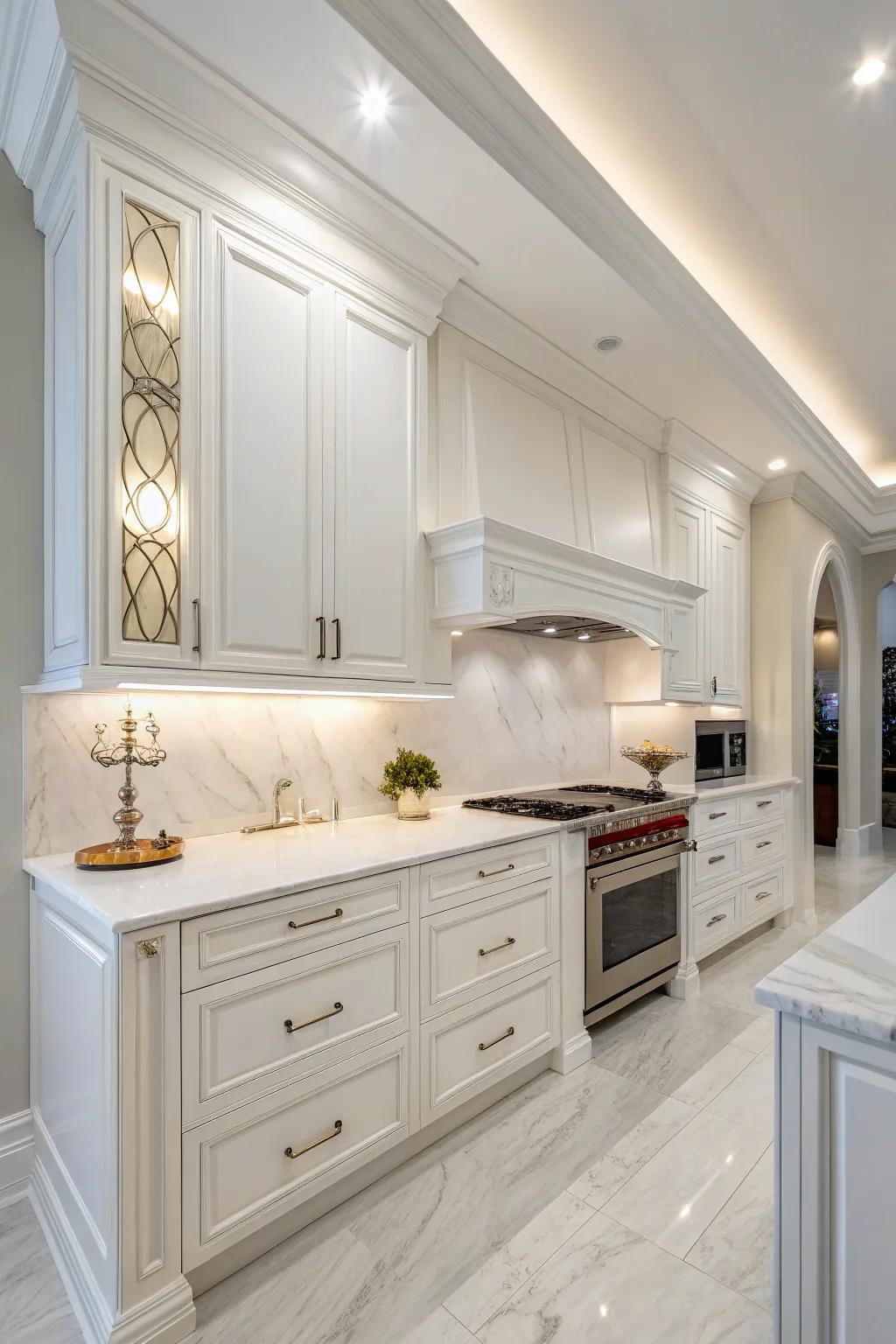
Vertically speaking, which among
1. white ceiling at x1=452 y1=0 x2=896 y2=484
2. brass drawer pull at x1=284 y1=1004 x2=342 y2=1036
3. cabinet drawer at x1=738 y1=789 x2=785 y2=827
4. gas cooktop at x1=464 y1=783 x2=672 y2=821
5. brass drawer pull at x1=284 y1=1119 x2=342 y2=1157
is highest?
white ceiling at x1=452 y1=0 x2=896 y2=484

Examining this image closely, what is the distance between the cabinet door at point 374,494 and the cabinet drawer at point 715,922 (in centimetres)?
211

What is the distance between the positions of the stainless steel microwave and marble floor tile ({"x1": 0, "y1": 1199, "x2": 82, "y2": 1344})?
3415 millimetres

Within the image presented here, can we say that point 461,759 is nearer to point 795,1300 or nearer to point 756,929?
point 795,1300

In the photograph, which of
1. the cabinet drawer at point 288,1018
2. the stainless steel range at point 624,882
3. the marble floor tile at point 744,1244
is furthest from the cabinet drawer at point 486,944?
the marble floor tile at point 744,1244

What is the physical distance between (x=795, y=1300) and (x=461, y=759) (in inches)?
84.9

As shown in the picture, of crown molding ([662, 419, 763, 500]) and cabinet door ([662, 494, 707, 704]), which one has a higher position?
crown molding ([662, 419, 763, 500])

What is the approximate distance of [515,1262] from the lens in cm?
173

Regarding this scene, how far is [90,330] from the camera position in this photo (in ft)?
5.57

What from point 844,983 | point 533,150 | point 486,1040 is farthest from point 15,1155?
point 533,150

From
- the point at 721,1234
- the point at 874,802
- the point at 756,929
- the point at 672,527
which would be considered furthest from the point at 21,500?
the point at 874,802

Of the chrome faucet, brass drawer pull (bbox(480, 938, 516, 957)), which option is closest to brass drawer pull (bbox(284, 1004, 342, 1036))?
brass drawer pull (bbox(480, 938, 516, 957))

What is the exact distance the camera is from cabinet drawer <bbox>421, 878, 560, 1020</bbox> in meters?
2.10

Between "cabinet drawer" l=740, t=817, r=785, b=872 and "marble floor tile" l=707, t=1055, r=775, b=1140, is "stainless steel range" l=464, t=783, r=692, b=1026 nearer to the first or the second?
"marble floor tile" l=707, t=1055, r=775, b=1140

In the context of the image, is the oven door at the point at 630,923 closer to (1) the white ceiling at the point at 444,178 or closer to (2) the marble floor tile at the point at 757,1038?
(2) the marble floor tile at the point at 757,1038
